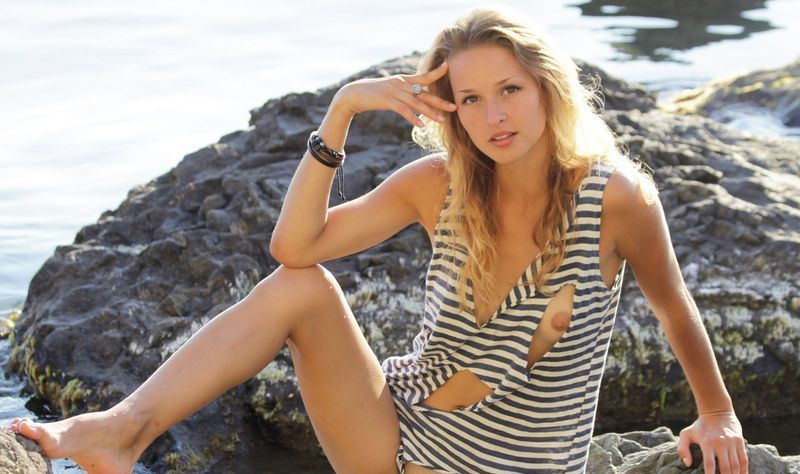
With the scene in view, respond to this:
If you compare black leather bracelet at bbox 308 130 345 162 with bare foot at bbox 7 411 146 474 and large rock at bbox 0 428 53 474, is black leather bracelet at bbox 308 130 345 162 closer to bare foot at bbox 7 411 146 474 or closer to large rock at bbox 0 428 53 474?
bare foot at bbox 7 411 146 474

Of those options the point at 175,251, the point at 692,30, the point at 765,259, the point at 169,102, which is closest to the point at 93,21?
the point at 169,102

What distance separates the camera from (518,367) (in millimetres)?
3402

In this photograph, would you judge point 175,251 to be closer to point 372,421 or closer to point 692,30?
point 372,421

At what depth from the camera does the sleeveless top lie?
3363 mm

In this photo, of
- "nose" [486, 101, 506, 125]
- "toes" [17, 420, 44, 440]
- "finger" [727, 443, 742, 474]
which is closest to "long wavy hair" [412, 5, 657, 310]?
"nose" [486, 101, 506, 125]

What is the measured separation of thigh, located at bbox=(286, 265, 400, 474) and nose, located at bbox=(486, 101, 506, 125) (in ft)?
2.16

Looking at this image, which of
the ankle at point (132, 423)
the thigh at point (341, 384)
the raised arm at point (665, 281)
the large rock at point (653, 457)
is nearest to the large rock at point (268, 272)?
the large rock at point (653, 457)

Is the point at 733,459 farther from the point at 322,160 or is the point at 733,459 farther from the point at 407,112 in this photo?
the point at 322,160

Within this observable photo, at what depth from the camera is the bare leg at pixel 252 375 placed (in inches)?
121

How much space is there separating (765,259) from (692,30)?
8680mm

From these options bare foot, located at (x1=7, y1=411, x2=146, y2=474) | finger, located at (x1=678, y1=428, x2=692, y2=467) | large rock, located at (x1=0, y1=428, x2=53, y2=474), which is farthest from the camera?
finger, located at (x1=678, y1=428, x2=692, y2=467)

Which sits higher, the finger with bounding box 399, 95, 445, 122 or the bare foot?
the finger with bounding box 399, 95, 445, 122

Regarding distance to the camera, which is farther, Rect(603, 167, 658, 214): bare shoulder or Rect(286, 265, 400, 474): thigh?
Rect(286, 265, 400, 474): thigh

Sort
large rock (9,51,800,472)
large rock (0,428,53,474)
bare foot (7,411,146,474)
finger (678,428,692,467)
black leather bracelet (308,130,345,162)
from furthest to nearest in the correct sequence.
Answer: large rock (9,51,800,472), black leather bracelet (308,130,345,162), finger (678,428,692,467), bare foot (7,411,146,474), large rock (0,428,53,474)
